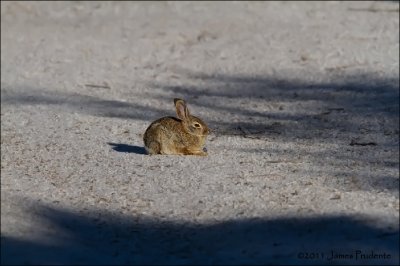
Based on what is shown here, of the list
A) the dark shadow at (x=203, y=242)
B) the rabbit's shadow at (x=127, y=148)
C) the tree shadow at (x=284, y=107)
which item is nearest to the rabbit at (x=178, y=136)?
the rabbit's shadow at (x=127, y=148)

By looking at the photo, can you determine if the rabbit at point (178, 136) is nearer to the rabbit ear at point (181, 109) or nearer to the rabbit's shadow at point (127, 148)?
the rabbit ear at point (181, 109)

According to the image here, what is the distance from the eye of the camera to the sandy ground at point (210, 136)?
5.95m

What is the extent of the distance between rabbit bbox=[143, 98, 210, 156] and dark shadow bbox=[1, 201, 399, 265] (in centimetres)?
172

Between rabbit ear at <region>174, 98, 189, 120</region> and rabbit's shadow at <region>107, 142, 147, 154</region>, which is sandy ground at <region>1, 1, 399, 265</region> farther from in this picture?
rabbit ear at <region>174, 98, 189, 120</region>

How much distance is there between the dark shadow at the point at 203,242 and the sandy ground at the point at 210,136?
1 centimetres

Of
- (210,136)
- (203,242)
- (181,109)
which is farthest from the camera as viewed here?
(210,136)

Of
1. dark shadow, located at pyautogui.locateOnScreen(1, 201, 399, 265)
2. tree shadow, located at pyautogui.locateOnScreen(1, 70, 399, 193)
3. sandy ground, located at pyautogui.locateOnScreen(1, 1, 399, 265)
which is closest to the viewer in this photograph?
dark shadow, located at pyautogui.locateOnScreen(1, 201, 399, 265)

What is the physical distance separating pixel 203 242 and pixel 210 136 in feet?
10.7

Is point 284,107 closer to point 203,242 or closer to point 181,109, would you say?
point 181,109

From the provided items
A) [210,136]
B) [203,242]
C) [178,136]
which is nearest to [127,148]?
[178,136]

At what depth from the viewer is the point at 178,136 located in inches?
319

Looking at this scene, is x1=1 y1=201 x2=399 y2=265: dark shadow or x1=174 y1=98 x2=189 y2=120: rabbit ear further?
x1=174 y1=98 x2=189 y2=120: rabbit ear

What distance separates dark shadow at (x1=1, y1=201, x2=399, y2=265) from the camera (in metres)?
5.64

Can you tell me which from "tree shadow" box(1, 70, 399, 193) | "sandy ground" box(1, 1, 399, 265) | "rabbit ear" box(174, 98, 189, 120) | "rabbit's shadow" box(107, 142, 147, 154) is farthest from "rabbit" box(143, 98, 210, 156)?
"tree shadow" box(1, 70, 399, 193)
